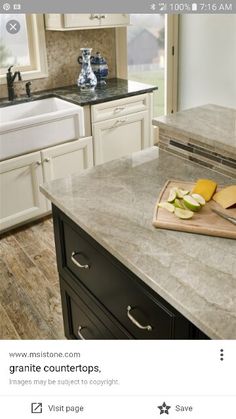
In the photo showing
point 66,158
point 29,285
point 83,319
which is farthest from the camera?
point 66,158

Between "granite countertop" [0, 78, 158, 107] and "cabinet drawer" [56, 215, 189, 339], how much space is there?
1.35m

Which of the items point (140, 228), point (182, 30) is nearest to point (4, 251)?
point (140, 228)

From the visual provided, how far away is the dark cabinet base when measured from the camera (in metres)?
0.92

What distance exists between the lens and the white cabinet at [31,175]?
2281 mm

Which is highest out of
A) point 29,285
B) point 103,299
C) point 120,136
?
point 120,136

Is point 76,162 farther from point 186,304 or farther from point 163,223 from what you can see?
point 186,304

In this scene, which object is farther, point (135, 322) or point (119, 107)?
point (119, 107)

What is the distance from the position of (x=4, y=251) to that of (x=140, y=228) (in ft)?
4.69

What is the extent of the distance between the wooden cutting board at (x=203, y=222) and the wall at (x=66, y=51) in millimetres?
1921

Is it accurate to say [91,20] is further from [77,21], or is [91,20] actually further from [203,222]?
[203,222]

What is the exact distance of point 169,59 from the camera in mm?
3629

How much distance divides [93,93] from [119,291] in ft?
5.85

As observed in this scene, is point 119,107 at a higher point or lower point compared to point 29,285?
higher

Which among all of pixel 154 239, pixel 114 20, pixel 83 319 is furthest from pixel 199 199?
pixel 114 20
